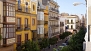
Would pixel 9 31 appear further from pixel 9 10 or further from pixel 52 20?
pixel 52 20

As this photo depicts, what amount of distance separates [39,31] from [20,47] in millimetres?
10427

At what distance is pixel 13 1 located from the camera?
2123cm

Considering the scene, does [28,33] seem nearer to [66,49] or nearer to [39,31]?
[39,31]

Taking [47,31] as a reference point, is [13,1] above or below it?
above

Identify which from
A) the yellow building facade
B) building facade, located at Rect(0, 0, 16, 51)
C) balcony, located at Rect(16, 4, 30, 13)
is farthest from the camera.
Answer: the yellow building facade

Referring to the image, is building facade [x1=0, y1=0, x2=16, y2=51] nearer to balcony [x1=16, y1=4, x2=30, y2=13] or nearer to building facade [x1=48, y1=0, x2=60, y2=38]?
balcony [x1=16, y1=4, x2=30, y2=13]

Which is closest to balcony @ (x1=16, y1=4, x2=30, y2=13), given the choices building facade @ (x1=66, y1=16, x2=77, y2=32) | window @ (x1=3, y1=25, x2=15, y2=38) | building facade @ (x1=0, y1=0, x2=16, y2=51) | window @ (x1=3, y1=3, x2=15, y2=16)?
window @ (x1=3, y1=3, x2=15, y2=16)

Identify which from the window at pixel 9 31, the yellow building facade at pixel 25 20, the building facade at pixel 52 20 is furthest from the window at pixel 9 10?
the building facade at pixel 52 20

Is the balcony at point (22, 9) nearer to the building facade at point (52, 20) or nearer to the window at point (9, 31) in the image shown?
the window at point (9, 31)

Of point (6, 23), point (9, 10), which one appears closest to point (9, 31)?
point (6, 23)

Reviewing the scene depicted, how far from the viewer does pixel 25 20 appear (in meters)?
26.7

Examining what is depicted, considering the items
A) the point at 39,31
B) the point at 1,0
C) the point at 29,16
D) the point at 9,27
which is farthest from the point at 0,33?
the point at 39,31

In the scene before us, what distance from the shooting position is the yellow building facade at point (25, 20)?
24.0 metres

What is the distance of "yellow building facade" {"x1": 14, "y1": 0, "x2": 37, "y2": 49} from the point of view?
78.6ft
